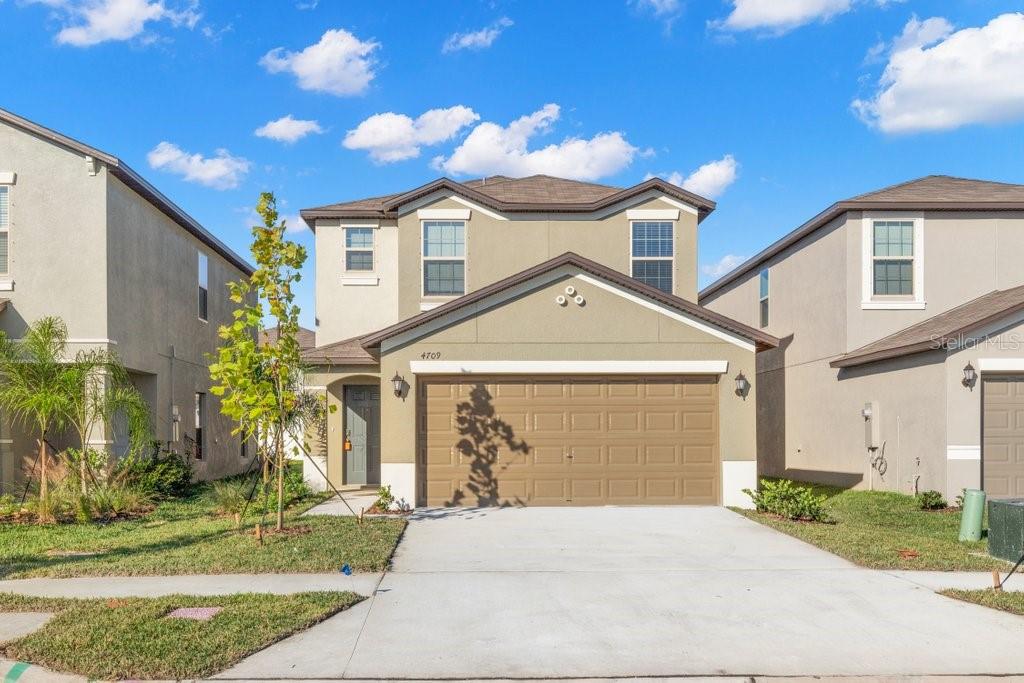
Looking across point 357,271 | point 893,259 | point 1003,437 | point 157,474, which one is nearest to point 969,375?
point 1003,437

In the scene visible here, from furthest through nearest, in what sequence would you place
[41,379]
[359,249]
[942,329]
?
[359,249] → [942,329] → [41,379]

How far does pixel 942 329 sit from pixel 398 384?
1060cm

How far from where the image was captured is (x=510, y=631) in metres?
6.97

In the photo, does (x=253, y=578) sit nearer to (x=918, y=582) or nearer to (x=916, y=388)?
(x=918, y=582)

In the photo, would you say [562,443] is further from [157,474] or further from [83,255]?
[83,255]

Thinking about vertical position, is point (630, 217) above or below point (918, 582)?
above

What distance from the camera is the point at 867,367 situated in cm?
1773

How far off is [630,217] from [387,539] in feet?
33.7

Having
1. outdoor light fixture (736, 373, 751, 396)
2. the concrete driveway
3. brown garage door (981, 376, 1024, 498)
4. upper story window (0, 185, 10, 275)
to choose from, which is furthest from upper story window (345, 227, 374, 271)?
brown garage door (981, 376, 1024, 498)

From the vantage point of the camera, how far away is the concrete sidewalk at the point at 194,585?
8156mm

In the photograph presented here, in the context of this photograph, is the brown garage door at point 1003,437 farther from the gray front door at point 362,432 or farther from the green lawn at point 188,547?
the gray front door at point 362,432

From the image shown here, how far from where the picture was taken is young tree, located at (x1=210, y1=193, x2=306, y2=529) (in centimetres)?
1098

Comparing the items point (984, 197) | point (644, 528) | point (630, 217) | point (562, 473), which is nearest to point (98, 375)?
point (562, 473)

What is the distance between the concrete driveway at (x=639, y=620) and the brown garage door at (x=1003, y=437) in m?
6.37
